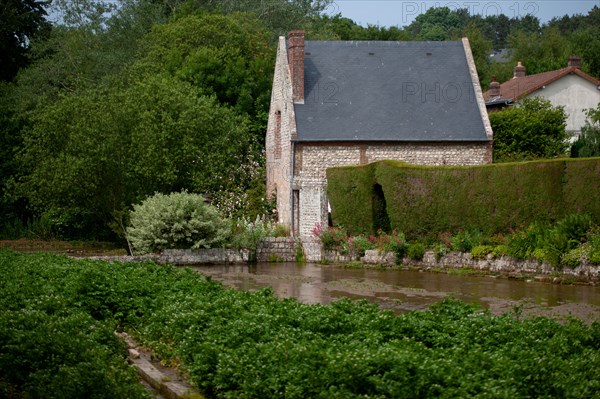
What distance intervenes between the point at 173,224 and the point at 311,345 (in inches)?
669

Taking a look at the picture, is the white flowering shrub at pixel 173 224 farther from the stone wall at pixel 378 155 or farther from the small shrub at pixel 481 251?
the small shrub at pixel 481 251

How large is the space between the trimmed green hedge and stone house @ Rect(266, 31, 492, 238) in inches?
98.8

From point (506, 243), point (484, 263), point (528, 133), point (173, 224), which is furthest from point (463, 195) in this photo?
point (528, 133)

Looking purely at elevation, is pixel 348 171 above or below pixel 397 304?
above

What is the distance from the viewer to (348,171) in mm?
27516

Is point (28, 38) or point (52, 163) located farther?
point (28, 38)

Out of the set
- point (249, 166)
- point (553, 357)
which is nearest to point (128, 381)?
point (553, 357)

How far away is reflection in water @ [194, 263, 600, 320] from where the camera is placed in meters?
15.4

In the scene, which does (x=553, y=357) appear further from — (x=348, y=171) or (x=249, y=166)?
(x=249, y=166)

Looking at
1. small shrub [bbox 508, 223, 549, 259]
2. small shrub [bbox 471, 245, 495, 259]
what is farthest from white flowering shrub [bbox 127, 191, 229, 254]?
small shrub [bbox 508, 223, 549, 259]

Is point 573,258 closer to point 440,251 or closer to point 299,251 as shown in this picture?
point 440,251

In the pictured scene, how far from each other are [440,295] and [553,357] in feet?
28.8

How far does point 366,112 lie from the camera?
104 feet

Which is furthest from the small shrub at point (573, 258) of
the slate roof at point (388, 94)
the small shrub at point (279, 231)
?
the slate roof at point (388, 94)
